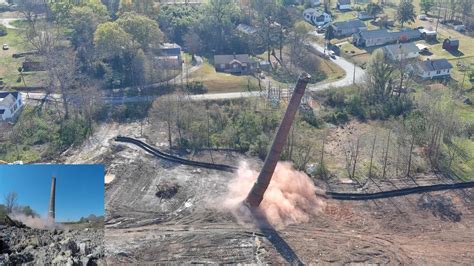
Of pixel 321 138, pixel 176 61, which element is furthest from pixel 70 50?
pixel 321 138

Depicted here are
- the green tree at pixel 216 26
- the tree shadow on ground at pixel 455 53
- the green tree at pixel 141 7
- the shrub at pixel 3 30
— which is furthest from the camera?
the shrub at pixel 3 30

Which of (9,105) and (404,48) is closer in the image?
(9,105)

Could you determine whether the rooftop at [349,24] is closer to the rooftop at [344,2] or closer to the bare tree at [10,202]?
the rooftop at [344,2]

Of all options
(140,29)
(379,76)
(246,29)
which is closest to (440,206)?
(379,76)

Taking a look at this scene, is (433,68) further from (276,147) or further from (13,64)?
(13,64)

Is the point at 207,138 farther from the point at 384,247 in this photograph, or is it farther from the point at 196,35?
the point at 196,35

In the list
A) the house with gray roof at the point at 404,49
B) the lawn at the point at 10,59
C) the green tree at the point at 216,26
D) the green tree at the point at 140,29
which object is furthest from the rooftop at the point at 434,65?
the lawn at the point at 10,59
